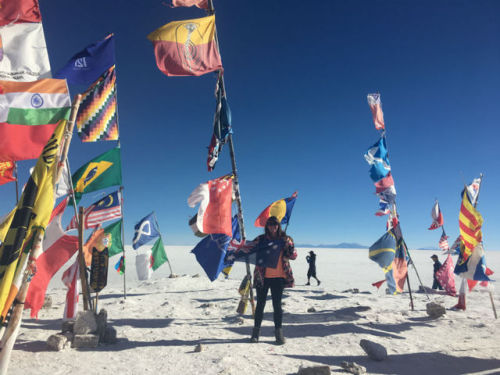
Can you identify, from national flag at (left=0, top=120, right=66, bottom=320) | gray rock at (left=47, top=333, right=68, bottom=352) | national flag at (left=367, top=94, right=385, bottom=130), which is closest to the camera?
national flag at (left=0, top=120, right=66, bottom=320)

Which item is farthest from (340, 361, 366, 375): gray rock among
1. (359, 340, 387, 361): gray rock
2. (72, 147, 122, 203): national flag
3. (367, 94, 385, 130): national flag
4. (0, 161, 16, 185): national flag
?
(367, 94, 385, 130): national flag

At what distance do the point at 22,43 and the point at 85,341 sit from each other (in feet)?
16.8

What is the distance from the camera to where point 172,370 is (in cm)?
362

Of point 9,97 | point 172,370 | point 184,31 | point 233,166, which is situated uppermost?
point 184,31

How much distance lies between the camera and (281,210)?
6.86 metres

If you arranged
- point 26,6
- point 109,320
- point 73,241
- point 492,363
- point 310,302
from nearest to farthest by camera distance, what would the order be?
1. point 492,363
2. point 26,6
3. point 73,241
4. point 109,320
5. point 310,302

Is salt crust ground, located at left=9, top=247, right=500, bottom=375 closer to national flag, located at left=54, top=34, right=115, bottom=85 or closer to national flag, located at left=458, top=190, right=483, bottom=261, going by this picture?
national flag, located at left=458, top=190, right=483, bottom=261

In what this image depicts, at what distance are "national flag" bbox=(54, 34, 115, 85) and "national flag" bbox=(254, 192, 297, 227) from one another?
16.6ft

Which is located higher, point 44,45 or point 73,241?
point 44,45

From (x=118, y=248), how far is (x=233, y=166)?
5.42m

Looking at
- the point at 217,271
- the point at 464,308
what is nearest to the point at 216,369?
the point at 217,271

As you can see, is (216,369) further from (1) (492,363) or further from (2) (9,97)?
(2) (9,97)

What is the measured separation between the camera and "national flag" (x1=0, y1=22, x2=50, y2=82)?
4.63m

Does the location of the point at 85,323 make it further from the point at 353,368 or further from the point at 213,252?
the point at 353,368
